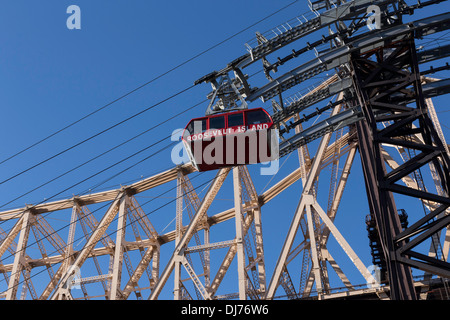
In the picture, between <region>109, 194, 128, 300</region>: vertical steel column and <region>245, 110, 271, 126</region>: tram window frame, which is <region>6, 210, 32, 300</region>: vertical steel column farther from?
<region>245, 110, 271, 126</region>: tram window frame

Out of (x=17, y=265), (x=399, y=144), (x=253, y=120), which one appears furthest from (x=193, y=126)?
(x=17, y=265)

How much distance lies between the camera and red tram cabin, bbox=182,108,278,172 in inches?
870

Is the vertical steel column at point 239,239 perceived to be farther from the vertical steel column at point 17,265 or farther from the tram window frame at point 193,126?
the vertical steel column at point 17,265

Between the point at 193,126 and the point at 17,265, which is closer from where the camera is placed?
the point at 193,126

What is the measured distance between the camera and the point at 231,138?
22.1m

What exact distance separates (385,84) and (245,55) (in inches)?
→ 236

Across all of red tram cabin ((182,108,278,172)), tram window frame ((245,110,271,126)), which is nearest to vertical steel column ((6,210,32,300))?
red tram cabin ((182,108,278,172))

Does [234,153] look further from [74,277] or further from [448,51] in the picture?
[74,277]

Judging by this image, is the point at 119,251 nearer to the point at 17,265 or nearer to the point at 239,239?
the point at 239,239

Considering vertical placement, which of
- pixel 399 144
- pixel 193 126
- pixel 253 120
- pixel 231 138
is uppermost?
pixel 193 126

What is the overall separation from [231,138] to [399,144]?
690 cm

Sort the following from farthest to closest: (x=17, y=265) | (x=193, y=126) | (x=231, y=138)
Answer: (x=17, y=265) < (x=193, y=126) < (x=231, y=138)

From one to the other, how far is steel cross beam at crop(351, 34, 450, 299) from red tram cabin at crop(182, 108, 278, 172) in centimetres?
426
